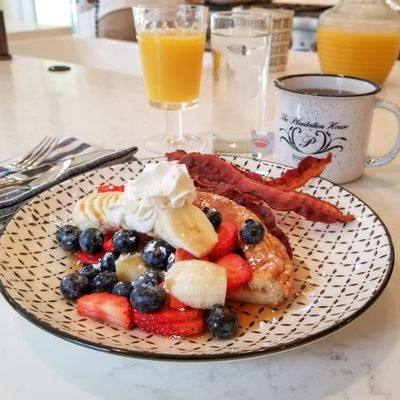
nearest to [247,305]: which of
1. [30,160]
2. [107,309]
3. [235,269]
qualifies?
[235,269]

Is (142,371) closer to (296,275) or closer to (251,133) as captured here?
(296,275)

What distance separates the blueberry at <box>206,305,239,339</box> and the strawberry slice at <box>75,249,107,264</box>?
0.20m

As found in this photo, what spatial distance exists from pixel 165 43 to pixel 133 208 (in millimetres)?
559

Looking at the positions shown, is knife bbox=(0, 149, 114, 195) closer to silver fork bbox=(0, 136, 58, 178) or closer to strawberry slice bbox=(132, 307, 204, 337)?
silver fork bbox=(0, 136, 58, 178)

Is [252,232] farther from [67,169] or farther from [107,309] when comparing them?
[67,169]

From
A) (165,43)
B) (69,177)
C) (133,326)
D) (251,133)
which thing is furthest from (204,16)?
(133,326)

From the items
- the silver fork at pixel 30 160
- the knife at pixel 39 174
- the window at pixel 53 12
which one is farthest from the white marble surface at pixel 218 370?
the window at pixel 53 12

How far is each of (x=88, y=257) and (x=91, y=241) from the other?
23mm

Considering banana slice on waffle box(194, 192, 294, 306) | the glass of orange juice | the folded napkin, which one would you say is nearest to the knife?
the folded napkin

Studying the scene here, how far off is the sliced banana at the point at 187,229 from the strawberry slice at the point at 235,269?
0.02 meters

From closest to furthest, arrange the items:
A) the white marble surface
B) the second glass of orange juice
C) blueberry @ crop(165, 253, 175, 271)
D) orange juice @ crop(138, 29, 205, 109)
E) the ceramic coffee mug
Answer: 1. the white marble surface
2. blueberry @ crop(165, 253, 175, 271)
3. the ceramic coffee mug
4. orange juice @ crop(138, 29, 205, 109)
5. the second glass of orange juice

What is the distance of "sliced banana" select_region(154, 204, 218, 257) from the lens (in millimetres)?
609

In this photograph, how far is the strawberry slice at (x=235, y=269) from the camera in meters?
0.58

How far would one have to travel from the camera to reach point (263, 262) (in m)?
0.62
